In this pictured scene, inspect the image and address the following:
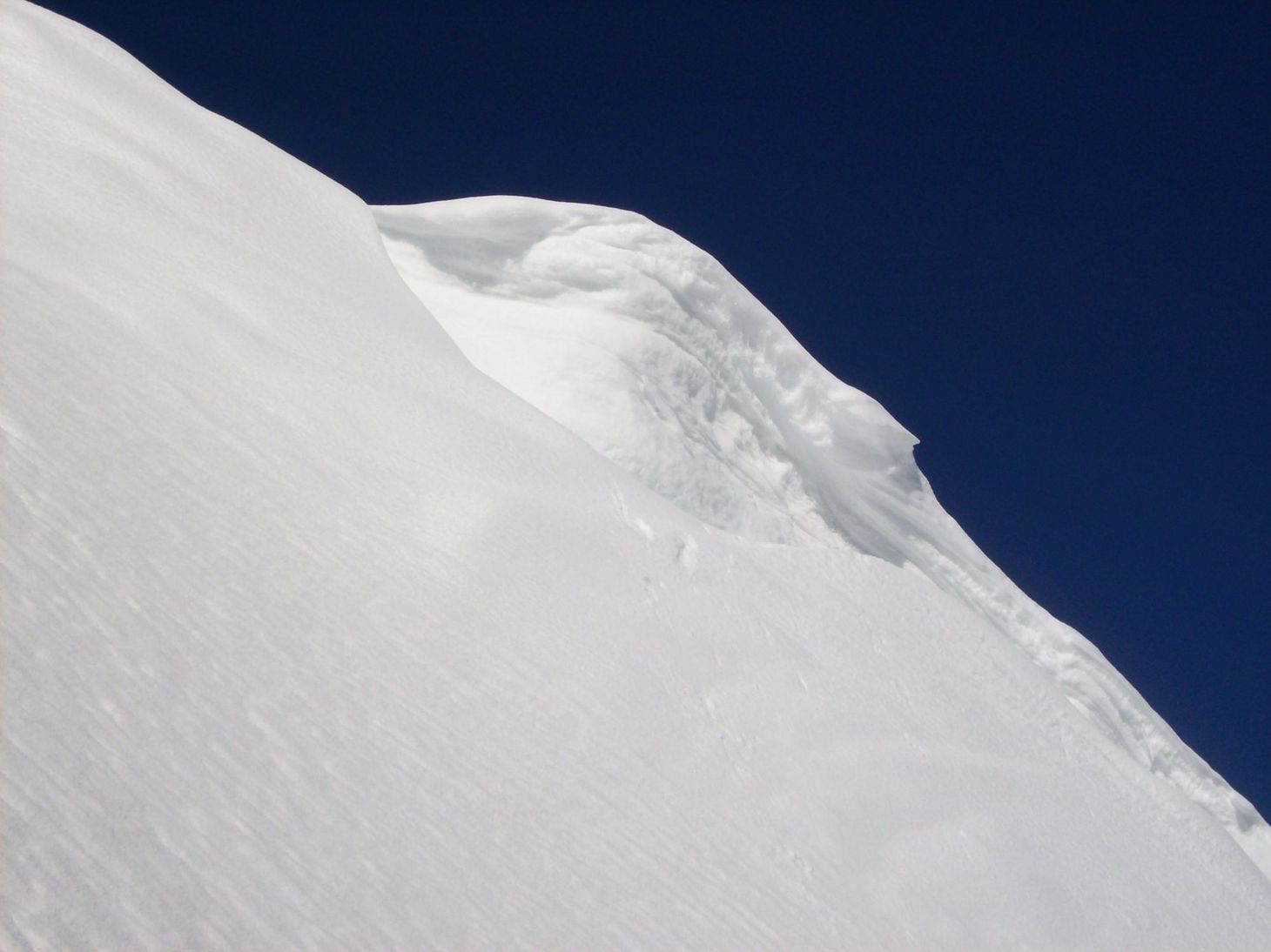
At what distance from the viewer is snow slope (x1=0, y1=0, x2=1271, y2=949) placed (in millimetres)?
2645

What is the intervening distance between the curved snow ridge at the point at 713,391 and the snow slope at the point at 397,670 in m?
1.39

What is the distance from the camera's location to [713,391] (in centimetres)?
944

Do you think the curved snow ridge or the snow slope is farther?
the curved snow ridge

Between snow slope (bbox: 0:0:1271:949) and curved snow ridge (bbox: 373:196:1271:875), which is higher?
curved snow ridge (bbox: 373:196:1271:875)

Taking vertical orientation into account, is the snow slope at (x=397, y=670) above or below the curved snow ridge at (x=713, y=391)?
below

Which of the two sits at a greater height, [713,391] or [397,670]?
[713,391]

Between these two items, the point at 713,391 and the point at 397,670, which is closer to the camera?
the point at 397,670

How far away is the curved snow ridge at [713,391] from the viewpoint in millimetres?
8453

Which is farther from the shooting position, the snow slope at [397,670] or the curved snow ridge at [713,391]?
the curved snow ridge at [713,391]

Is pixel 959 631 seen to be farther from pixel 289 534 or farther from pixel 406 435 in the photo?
pixel 289 534

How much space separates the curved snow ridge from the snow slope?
139cm

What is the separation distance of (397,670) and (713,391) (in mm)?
6035

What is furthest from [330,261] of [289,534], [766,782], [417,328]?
[766,782]

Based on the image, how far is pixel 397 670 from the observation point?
3727 millimetres
